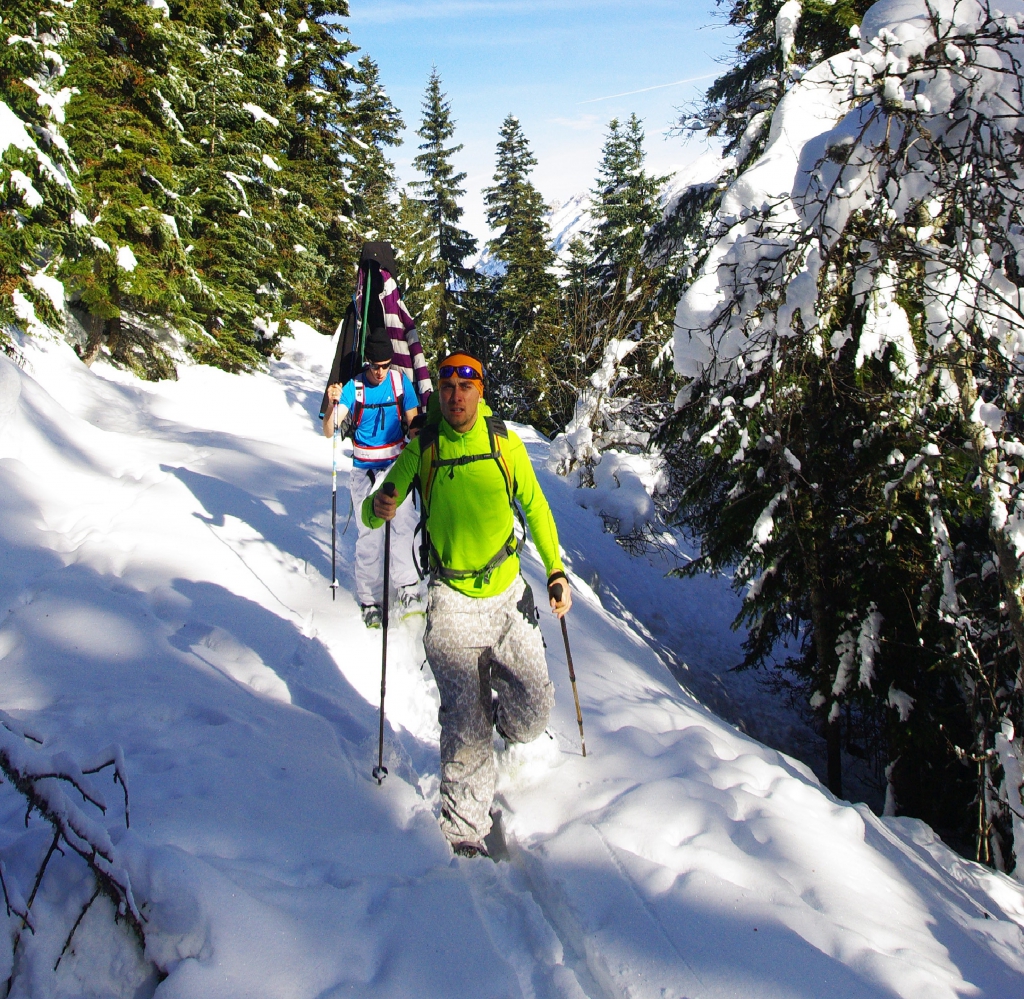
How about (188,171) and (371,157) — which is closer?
(188,171)

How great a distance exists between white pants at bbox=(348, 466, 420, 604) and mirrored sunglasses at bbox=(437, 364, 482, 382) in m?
2.33

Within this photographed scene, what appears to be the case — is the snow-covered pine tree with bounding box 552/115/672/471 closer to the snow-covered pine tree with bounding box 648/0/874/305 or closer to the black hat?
the snow-covered pine tree with bounding box 648/0/874/305

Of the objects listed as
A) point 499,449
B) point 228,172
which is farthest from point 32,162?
point 499,449

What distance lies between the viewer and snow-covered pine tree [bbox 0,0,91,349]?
967cm

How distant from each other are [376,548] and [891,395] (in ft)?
15.5

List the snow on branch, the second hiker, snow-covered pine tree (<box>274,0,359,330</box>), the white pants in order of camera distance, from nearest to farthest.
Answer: the snow on branch
the white pants
the second hiker
snow-covered pine tree (<box>274,0,359,330</box>)

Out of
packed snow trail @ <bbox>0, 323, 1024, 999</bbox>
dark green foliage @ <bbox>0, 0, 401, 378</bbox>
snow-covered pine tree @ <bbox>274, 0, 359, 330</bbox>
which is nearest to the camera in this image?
packed snow trail @ <bbox>0, 323, 1024, 999</bbox>

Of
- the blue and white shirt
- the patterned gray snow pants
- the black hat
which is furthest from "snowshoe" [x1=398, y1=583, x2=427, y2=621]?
the patterned gray snow pants

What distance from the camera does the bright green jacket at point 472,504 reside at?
334 cm

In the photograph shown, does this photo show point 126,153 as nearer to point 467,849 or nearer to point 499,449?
point 499,449

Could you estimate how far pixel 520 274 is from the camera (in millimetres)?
27625

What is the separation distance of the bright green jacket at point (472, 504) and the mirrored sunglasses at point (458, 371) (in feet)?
0.80

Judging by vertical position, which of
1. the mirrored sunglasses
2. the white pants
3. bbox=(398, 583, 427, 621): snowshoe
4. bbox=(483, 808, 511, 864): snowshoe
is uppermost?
the mirrored sunglasses

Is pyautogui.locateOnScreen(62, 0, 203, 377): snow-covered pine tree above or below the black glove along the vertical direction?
above
